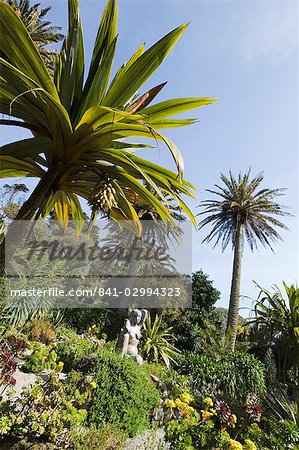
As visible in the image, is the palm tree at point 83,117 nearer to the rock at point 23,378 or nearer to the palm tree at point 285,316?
the rock at point 23,378

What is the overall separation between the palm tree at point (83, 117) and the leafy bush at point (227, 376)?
8.52 metres

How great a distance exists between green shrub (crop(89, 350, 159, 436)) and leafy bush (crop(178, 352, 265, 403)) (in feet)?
Result: 12.2

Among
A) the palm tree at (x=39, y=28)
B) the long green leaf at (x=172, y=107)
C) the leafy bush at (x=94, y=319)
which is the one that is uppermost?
the palm tree at (x=39, y=28)

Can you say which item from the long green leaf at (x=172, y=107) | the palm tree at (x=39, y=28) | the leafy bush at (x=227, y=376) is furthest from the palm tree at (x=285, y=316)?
the palm tree at (x=39, y=28)

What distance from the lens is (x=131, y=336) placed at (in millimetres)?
7762

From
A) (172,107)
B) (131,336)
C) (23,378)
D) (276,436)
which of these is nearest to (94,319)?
(131,336)

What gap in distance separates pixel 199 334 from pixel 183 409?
34.2 feet

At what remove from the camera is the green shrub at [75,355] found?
6.45 meters

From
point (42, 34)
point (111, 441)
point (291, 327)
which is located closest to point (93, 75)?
point (111, 441)

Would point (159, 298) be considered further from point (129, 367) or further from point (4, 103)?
point (4, 103)

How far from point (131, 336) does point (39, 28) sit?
1656 centimetres

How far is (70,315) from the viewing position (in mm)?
13969

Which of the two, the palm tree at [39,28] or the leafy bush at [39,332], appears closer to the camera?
the leafy bush at [39,332]

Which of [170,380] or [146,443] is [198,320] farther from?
[146,443]
